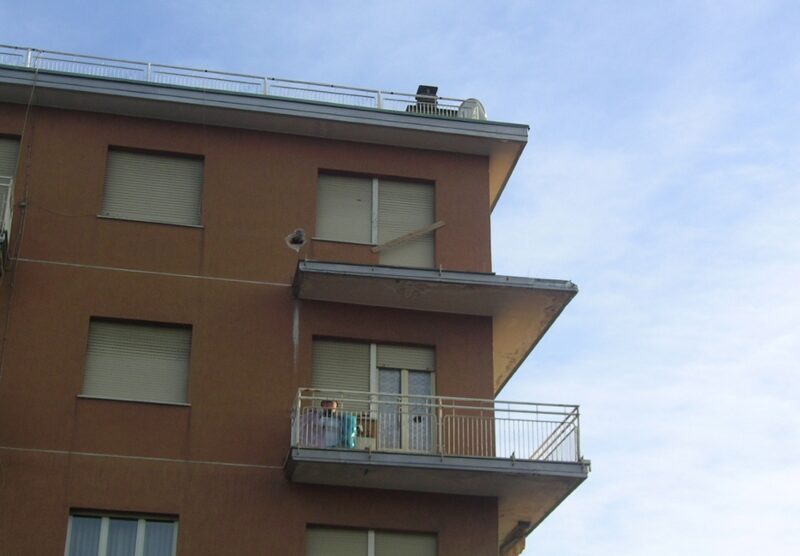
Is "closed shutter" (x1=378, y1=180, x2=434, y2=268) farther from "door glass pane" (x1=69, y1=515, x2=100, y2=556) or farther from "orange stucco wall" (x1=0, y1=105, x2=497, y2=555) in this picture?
"door glass pane" (x1=69, y1=515, x2=100, y2=556)

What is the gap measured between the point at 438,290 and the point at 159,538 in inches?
242

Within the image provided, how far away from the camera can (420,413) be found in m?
22.7

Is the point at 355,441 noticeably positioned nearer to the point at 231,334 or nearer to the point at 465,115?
the point at 231,334

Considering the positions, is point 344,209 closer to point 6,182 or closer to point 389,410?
point 389,410

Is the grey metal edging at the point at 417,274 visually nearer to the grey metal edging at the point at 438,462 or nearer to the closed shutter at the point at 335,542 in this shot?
the grey metal edging at the point at 438,462

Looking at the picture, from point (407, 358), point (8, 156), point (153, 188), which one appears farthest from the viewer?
point (153, 188)

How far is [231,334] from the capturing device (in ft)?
75.3

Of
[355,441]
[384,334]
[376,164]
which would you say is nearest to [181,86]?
[376,164]

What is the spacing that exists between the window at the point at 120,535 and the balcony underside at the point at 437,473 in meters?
2.17

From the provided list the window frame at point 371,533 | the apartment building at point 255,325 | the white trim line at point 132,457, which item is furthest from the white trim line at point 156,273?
the window frame at point 371,533

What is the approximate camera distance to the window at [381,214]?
24.5 metres

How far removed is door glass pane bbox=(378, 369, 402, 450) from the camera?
2238 centimetres

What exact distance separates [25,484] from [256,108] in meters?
7.74

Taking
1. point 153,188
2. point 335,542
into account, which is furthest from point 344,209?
point 335,542
